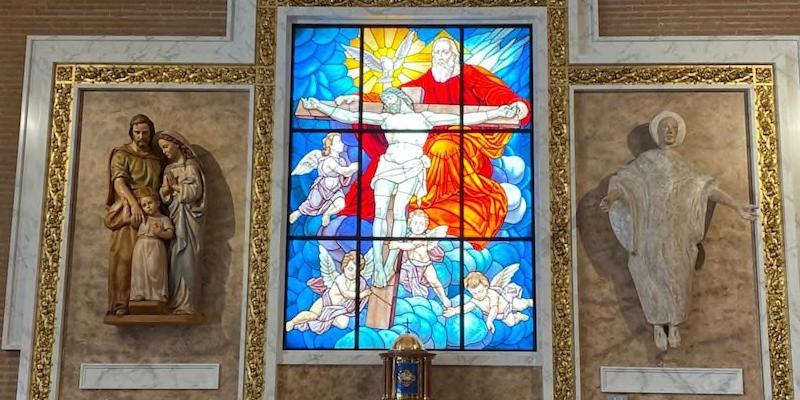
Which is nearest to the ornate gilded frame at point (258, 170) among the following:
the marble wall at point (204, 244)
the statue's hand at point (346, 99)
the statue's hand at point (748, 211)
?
the marble wall at point (204, 244)

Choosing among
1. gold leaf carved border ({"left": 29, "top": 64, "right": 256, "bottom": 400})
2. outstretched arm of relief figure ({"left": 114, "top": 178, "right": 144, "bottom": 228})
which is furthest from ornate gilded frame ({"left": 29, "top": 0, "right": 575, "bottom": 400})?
A: outstretched arm of relief figure ({"left": 114, "top": 178, "right": 144, "bottom": 228})

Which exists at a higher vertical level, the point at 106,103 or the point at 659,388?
the point at 106,103

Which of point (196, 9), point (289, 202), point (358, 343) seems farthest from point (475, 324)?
point (196, 9)

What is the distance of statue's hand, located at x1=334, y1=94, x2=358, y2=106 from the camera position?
10.4 meters

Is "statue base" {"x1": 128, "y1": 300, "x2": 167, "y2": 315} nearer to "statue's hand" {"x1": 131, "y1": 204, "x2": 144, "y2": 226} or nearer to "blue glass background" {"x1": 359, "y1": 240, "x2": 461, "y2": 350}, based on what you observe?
"statue's hand" {"x1": 131, "y1": 204, "x2": 144, "y2": 226}

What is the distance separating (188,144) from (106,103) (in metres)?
0.93

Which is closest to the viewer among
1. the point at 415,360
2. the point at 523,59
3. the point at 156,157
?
the point at 415,360

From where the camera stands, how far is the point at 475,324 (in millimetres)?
9922

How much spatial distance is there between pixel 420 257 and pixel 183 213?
200 centimetres

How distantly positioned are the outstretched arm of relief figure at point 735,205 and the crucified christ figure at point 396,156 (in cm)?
186

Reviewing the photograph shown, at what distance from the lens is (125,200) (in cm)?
953

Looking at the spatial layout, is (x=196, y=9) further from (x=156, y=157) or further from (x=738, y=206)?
(x=738, y=206)

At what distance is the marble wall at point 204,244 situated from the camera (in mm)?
9711

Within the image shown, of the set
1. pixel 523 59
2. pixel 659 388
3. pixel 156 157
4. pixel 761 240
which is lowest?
pixel 659 388
